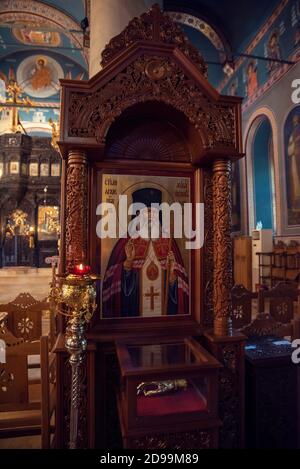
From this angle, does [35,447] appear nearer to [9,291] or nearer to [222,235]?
[222,235]

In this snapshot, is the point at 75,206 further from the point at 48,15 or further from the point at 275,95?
the point at 48,15

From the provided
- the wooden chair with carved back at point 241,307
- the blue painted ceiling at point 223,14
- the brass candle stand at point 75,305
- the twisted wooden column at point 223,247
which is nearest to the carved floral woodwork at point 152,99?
the twisted wooden column at point 223,247

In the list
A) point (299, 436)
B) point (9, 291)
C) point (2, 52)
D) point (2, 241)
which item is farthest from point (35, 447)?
point (2, 52)

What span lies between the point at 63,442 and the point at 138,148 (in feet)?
6.75

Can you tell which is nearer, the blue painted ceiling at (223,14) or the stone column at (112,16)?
the stone column at (112,16)

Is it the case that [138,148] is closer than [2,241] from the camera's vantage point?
Yes

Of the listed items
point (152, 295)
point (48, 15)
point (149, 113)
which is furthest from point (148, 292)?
point (48, 15)

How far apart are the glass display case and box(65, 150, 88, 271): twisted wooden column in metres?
0.68

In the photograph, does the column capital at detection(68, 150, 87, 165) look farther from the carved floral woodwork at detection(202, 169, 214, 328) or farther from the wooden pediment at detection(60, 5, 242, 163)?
the carved floral woodwork at detection(202, 169, 214, 328)

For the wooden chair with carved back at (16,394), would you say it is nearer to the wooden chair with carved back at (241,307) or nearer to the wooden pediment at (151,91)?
the wooden pediment at (151,91)

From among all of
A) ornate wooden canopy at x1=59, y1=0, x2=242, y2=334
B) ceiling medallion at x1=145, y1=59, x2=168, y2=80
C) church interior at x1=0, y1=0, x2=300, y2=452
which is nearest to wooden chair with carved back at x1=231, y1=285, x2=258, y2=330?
church interior at x1=0, y1=0, x2=300, y2=452

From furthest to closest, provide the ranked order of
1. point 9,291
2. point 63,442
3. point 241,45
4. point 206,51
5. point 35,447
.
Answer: point 206,51 → point 241,45 → point 9,291 → point 35,447 → point 63,442

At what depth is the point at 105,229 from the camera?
210cm

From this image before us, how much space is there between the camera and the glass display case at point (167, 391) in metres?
1.49
